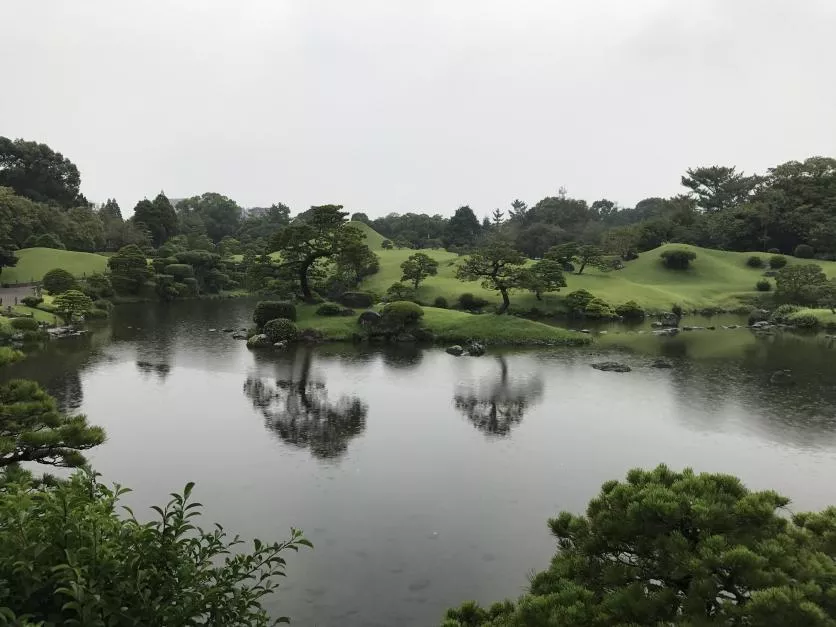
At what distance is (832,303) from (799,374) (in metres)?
26.2

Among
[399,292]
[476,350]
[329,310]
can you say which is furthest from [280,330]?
[399,292]

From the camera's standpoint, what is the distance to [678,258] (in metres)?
63.3

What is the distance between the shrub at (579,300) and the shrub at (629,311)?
2.97 m

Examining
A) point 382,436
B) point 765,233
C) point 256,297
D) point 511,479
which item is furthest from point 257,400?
point 765,233

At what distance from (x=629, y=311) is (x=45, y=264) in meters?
57.6

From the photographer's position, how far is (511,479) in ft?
45.1

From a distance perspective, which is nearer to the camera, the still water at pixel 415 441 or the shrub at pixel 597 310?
the still water at pixel 415 441

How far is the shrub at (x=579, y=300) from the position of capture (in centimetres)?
4594

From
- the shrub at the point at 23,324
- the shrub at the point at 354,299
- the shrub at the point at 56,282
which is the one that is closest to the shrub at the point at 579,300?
the shrub at the point at 354,299

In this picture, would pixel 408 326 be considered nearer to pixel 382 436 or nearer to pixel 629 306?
pixel 382 436

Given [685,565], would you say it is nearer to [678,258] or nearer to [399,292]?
[399,292]

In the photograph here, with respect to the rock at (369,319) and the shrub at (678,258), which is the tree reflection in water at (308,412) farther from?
the shrub at (678,258)

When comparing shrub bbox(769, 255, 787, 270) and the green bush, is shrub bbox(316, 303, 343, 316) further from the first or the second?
shrub bbox(769, 255, 787, 270)

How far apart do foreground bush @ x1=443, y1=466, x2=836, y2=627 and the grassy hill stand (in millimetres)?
60057
